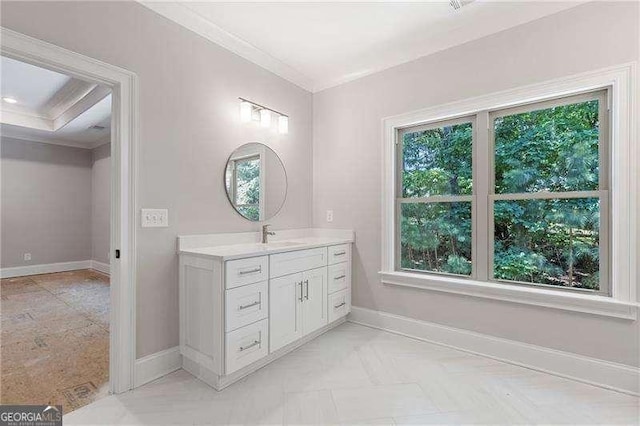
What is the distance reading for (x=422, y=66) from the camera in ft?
9.01

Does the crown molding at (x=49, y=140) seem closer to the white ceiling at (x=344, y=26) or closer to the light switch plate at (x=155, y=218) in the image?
the white ceiling at (x=344, y=26)

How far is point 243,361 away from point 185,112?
1826mm

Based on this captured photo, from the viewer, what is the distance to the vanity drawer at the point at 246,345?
6.26ft

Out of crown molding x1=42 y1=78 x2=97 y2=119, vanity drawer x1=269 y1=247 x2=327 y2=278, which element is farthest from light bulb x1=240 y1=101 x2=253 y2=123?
crown molding x1=42 y1=78 x2=97 y2=119

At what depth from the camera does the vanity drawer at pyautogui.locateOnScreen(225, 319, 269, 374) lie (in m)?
1.91

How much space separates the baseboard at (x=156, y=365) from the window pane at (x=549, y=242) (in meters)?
2.55

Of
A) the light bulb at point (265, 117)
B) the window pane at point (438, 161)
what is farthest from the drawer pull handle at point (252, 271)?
the window pane at point (438, 161)

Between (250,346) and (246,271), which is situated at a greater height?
(246,271)

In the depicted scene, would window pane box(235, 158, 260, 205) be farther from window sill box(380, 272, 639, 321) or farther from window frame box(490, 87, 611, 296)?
window frame box(490, 87, 611, 296)

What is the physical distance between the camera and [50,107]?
4578mm

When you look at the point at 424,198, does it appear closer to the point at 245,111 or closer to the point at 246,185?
the point at 246,185

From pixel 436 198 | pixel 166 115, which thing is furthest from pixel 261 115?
pixel 436 198

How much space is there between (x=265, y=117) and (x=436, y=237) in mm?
1949

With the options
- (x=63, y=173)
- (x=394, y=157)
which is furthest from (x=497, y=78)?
(x=63, y=173)
